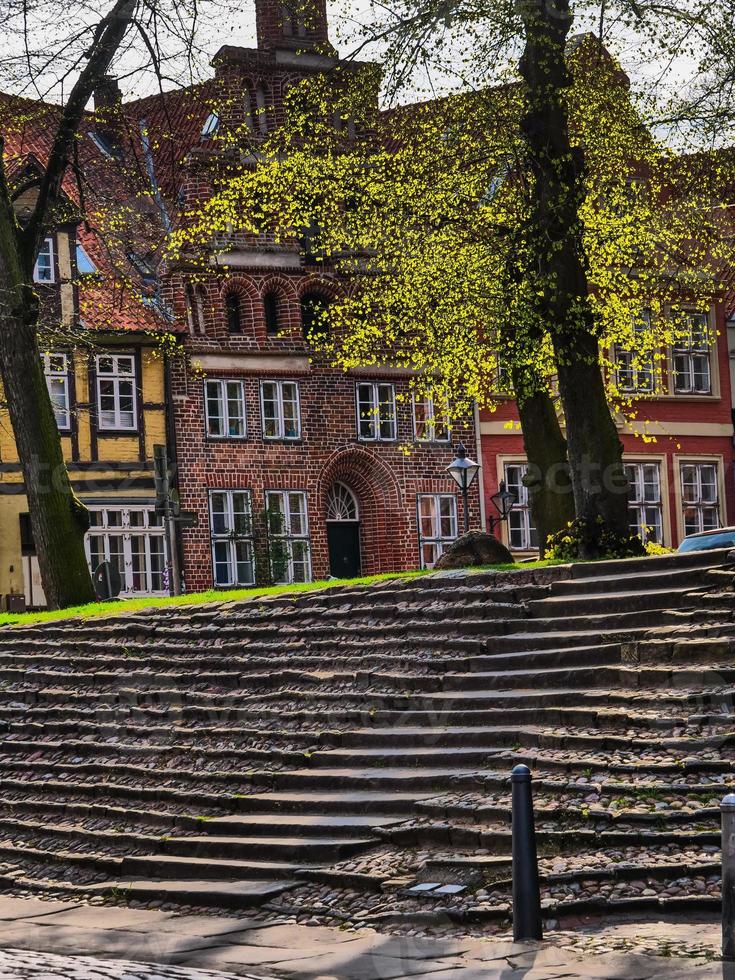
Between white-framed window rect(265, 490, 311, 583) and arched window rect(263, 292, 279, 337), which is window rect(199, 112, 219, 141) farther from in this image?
white-framed window rect(265, 490, 311, 583)

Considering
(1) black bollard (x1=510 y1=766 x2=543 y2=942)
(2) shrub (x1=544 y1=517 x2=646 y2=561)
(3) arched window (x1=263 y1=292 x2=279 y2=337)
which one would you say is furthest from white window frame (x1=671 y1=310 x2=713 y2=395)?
(1) black bollard (x1=510 y1=766 x2=543 y2=942)

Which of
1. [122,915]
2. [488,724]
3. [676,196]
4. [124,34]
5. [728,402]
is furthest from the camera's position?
[728,402]

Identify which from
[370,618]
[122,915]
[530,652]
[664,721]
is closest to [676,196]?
[370,618]

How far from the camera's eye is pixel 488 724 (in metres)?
12.1

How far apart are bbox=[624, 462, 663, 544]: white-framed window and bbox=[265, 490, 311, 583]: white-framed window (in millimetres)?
8458

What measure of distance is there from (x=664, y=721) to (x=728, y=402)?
107 feet

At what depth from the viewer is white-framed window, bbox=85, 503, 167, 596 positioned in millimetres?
36250

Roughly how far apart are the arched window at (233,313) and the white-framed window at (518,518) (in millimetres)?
7446

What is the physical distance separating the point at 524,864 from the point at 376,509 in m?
31.8

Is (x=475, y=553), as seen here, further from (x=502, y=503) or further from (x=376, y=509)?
(x=376, y=509)

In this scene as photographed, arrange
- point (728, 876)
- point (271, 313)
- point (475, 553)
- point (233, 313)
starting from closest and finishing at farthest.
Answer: point (728, 876), point (475, 553), point (233, 313), point (271, 313)

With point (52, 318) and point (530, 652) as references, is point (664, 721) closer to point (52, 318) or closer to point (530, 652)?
point (530, 652)

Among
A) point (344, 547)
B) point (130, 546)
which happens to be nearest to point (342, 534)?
point (344, 547)

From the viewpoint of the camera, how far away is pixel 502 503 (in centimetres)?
3881
